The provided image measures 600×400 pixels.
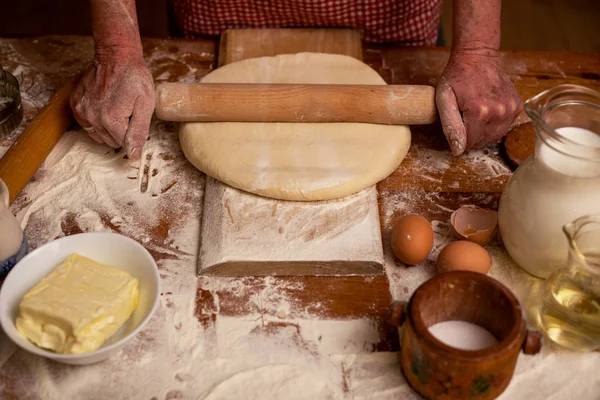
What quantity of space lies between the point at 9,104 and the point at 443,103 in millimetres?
1186

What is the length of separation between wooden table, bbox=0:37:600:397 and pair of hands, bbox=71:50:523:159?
3.7 inches

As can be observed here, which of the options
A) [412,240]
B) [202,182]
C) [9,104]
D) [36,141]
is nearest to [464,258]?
[412,240]

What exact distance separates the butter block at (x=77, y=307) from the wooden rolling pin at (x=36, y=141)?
395mm

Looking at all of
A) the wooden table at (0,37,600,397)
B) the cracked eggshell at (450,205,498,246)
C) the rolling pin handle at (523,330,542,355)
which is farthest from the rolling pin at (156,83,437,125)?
the rolling pin handle at (523,330,542,355)

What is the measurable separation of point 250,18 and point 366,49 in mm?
394

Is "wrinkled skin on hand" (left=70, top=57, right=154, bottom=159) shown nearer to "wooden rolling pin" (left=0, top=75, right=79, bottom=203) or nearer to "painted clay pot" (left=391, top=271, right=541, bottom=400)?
"wooden rolling pin" (left=0, top=75, right=79, bottom=203)

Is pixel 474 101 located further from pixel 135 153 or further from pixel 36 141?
pixel 36 141

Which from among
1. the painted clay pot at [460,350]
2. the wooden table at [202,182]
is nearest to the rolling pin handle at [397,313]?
the painted clay pot at [460,350]

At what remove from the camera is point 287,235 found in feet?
4.83

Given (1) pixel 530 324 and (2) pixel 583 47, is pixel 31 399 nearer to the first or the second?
(1) pixel 530 324

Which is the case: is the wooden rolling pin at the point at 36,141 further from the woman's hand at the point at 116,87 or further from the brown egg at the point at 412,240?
the brown egg at the point at 412,240

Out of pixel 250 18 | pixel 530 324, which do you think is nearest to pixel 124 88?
pixel 250 18

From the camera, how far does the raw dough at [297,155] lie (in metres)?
1.53

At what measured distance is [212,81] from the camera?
1.81m
